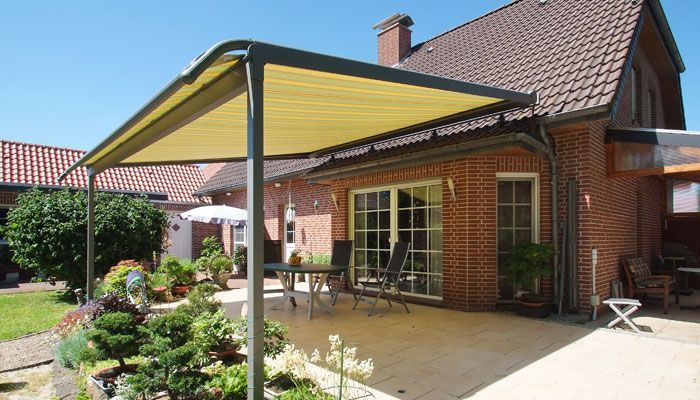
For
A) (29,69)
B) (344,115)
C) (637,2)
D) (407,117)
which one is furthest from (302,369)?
(29,69)

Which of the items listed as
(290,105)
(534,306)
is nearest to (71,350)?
(290,105)

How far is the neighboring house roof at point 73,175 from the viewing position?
51.6 feet

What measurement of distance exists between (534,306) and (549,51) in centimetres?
493

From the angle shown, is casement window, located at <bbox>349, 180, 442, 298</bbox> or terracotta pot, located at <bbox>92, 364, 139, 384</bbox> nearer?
terracotta pot, located at <bbox>92, 364, 139, 384</bbox>

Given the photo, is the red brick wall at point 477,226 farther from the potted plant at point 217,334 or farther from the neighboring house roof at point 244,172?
the neighboring house roof at point 244,172

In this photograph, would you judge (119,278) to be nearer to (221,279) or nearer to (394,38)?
(221,279)

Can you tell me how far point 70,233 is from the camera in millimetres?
9906

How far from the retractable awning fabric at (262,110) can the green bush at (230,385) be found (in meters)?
0.64

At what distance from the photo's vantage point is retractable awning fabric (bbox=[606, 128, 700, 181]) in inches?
256

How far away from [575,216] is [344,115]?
4.14 metres

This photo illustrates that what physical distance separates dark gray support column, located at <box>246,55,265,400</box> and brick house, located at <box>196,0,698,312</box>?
14.2 feet

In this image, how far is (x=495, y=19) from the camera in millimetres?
12141

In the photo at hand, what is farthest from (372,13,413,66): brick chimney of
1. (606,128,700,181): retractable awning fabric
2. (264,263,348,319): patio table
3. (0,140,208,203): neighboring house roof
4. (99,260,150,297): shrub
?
(0,140,208,203): neighboring house roof

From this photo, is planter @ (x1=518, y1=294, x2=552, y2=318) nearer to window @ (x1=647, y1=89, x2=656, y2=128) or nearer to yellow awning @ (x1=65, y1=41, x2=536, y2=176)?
yellow awning @ (x1=65, y1=41, x2=536, y2=176)
